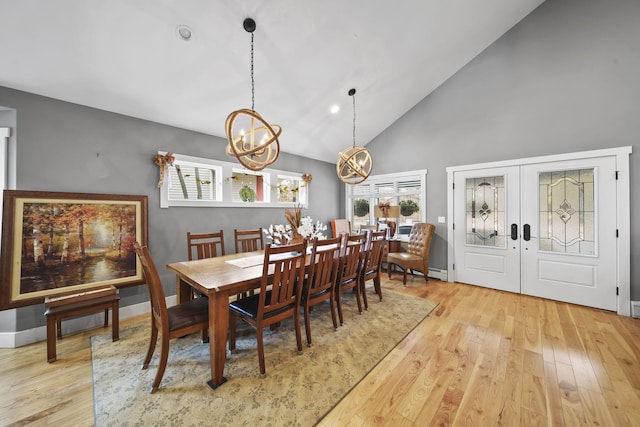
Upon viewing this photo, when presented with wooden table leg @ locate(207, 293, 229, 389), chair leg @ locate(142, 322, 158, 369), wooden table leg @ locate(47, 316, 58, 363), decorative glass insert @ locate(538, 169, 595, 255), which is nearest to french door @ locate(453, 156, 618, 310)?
decorative glass insert @ locate(538, 169, 595, 255)

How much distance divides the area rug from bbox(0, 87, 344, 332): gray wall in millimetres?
1082

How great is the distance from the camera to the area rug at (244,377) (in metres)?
1.55

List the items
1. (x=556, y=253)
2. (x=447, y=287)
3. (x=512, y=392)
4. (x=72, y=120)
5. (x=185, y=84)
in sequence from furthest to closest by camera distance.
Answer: (x=447, y=287)
(x=556, y=253)
(x=185, y=84)
(x=72, y=120)
(x=512, y=392)

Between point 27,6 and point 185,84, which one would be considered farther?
point 185,84

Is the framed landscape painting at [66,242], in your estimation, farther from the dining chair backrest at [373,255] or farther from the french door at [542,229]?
the french door at [542,229]

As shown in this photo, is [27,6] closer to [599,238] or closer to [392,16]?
[392,16]

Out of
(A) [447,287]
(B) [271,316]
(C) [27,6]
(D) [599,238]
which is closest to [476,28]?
(D) [599,238]

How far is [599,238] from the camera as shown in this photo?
10.5 feet

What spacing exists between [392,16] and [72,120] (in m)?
3.98

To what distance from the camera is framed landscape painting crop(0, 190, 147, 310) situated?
2.35 m

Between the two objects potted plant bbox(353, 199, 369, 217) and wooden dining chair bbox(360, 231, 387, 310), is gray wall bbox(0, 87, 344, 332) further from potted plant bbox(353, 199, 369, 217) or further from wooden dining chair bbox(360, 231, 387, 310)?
potted plant bbox(353, 199, 369, 217)

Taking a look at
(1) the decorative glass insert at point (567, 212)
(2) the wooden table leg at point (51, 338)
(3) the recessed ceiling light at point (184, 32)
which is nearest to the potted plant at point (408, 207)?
(1) the decorative glass insert at point (567, 212)

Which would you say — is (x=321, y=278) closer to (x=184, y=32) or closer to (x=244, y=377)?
(x=244, y=377)

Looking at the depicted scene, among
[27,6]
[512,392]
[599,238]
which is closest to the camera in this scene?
[512,392]
